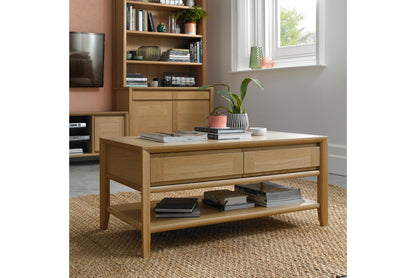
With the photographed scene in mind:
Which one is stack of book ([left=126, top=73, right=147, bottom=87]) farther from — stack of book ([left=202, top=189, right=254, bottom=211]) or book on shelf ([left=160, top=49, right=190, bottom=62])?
stack of book ([left=202, top=189, right=254, bottom=211])

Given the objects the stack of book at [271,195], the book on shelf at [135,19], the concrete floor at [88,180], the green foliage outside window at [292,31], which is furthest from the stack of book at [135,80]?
the stack of book at [271,195]

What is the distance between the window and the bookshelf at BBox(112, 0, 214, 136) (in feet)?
1.58

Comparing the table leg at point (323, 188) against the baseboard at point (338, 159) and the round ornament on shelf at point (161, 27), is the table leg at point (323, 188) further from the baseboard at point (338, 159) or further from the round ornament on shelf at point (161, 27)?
the round ornament on shelf at point (161, 27)

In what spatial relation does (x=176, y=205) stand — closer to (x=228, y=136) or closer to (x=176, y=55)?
(x=228, y=136)

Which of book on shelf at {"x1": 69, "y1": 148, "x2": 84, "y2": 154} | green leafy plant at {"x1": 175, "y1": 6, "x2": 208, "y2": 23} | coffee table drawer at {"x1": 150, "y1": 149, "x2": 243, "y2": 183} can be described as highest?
green leafy plant at {"x1": 175, "y1": 6, "x2": 208, "y2": 23}

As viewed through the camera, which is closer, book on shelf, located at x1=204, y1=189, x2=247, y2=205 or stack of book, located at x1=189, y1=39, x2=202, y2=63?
book on shelf, located at x1=204, y1=189, x2=247, y2=205

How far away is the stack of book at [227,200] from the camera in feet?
6.79

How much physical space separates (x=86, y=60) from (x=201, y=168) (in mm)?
3232

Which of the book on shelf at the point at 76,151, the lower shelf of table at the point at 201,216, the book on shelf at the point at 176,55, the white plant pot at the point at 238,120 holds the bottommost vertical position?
the lower shelf of table at the point at 201,216

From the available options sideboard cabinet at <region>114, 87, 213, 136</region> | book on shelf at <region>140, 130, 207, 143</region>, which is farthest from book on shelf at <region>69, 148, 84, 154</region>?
book on shelf at <region>140, 130, 207, 143</region>

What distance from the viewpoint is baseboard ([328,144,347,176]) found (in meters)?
3.79

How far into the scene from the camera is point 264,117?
4680 mm
